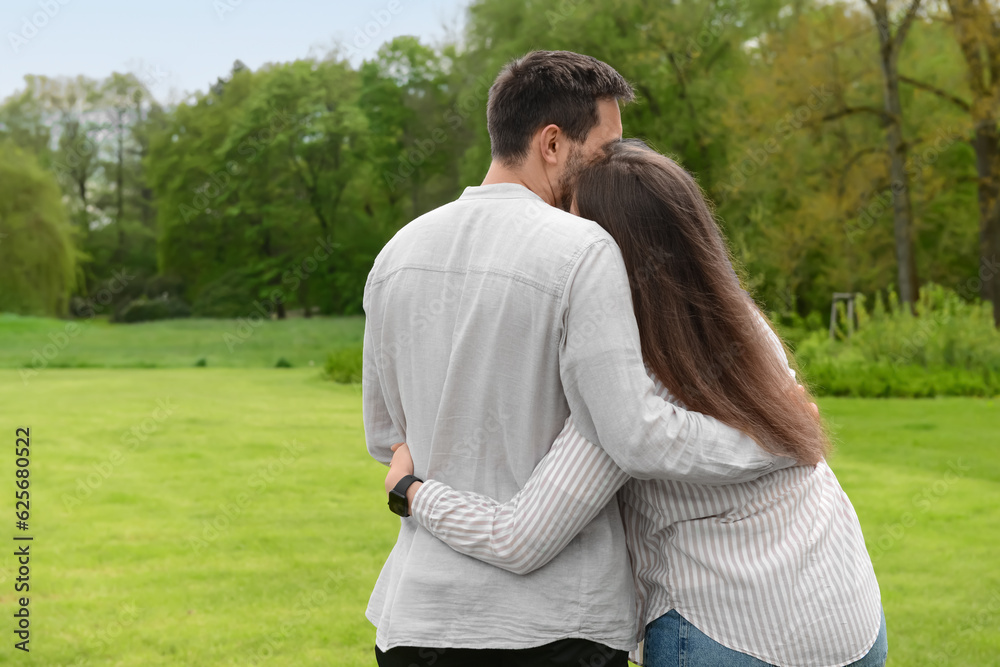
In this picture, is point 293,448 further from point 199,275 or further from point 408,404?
point 199,275

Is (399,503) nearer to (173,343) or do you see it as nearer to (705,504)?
(705,504)

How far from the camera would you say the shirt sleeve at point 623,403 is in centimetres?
157

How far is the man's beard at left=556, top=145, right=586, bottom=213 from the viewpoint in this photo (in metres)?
1.85

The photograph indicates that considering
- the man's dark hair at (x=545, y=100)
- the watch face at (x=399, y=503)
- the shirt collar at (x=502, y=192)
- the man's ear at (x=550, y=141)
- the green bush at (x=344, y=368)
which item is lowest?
the green bush at (x=344, y=368)

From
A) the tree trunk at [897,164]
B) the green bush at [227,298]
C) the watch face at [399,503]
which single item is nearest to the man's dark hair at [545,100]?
the watch face at [399,503]

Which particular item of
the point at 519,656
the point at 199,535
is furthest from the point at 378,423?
the point at 199,535

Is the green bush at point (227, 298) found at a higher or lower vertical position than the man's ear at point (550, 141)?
lower

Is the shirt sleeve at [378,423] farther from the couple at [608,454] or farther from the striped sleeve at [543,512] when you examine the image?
the striped sleeve at [543,512]

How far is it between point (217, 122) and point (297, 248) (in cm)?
679

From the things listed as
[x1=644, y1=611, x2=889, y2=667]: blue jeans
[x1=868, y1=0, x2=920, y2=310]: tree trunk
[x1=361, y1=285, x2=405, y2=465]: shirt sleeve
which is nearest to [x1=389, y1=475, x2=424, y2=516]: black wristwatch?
[x1=361, y1=285, x2=405, y2=465]: shirt sleeve

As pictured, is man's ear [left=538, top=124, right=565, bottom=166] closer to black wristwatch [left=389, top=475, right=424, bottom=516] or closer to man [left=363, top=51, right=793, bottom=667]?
man [left=363, top=51, right=793, bottom=667]

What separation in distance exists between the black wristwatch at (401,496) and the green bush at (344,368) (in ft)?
50.9

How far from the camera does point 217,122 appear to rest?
136 feet

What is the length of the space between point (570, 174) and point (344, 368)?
52.8 feet
